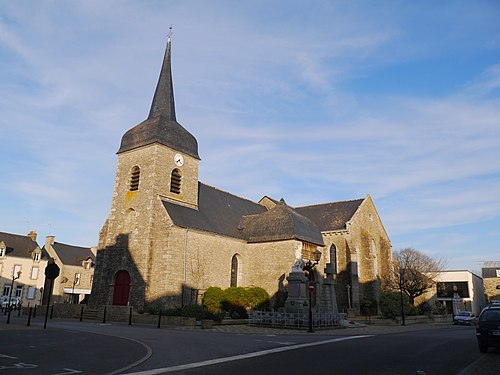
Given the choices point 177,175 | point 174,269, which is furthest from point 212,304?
point 177,175

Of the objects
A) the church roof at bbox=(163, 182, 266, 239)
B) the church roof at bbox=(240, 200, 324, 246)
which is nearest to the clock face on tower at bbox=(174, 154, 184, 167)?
the church roof at bbox=(163, 182, 266, 239)

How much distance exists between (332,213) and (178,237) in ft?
56.1

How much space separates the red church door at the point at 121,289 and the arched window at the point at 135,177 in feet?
18.1

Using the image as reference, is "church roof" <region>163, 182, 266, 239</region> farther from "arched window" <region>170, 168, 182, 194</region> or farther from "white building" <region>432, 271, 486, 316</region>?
"white building" <region>432, 271, 486, 316</region>

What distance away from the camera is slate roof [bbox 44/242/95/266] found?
4562 cm

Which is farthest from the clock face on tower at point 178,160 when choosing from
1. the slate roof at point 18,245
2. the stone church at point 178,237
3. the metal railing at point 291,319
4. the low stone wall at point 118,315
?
the slate roof at point 18,245

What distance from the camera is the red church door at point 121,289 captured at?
2378cm

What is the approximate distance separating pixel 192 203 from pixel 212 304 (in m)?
7.47

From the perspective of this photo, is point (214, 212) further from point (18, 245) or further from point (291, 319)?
point (18, 245)

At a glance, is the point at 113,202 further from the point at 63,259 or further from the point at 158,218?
the point at 63,259

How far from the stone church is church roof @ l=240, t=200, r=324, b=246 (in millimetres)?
82

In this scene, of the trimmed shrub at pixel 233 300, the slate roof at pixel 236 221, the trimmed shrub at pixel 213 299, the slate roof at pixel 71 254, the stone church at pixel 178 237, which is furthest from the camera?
the slate roof at pixel 71 254

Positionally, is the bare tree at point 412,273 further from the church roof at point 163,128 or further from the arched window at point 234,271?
the church roof at point 163,128

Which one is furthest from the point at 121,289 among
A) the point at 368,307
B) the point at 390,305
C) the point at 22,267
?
the point at 22,267
